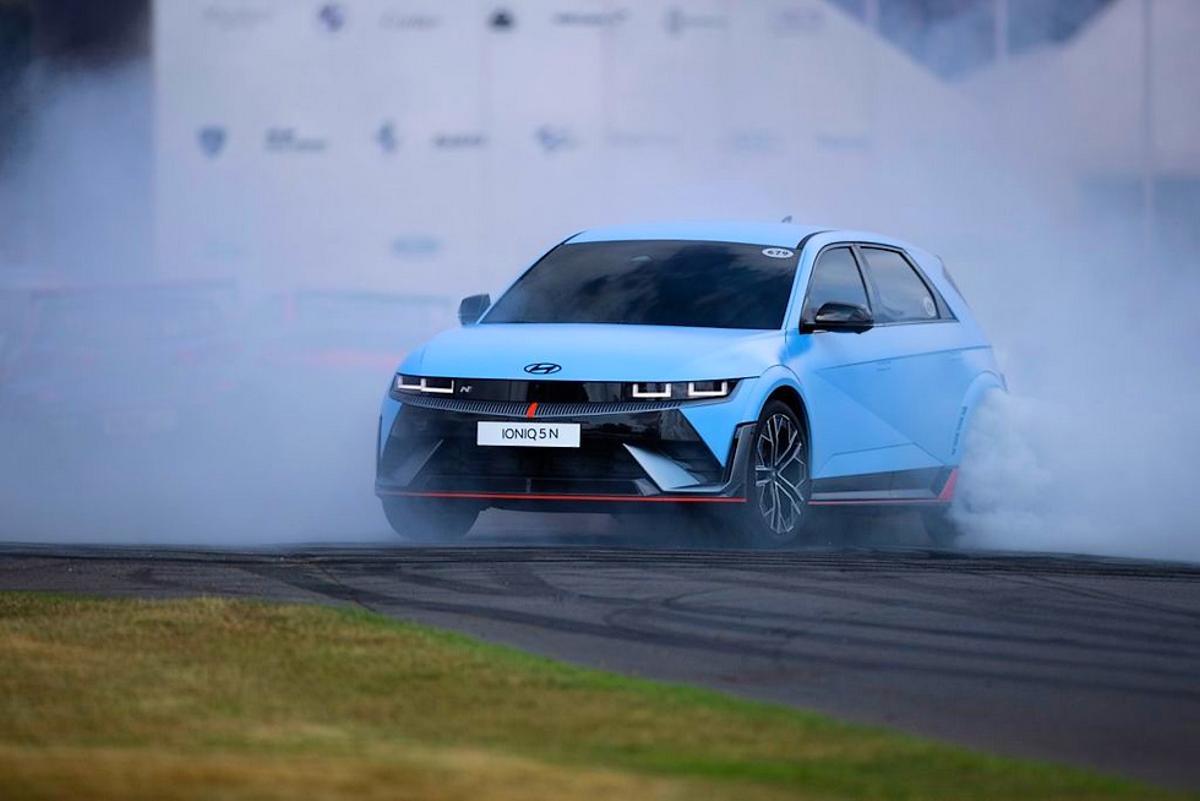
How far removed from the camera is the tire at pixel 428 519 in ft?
40.2

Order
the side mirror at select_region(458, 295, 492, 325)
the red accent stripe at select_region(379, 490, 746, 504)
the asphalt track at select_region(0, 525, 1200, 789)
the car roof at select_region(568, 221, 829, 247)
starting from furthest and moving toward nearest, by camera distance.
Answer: the car roof at select_region(568, 221, 829, 247) → the side mirror at select_region(458, 295, 492, 325) → the red accent stripe at select_region(379, 490, 746, 504) → the asphalt track at select_region(0, 525, 1200, 789)

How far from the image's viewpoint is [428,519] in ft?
40.5

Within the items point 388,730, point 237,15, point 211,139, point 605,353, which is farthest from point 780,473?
point 237,15

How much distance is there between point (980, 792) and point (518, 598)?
3679 mm

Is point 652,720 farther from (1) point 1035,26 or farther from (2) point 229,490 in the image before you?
(1) point 1035,26

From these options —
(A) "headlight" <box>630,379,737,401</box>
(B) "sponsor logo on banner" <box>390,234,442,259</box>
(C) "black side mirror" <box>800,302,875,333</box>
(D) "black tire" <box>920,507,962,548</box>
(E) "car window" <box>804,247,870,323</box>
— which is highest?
(B) "sponsor logo on banner" <box>390,234,442,259</box>

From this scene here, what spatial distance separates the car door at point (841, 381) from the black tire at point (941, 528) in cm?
52

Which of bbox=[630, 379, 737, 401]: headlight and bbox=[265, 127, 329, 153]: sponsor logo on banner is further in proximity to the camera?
bbox=[265, 127, 329, 153]: sponsor logo on banner

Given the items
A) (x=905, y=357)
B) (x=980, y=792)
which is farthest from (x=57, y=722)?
(x=905, y=357)

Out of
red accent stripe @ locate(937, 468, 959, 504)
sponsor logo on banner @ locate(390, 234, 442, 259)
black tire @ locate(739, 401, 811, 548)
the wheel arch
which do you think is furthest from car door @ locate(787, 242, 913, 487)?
sponsor logo on banner @ locate(390, 234, 442, 259)

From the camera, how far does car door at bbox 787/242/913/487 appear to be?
12547mm

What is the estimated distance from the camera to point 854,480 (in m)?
12.9

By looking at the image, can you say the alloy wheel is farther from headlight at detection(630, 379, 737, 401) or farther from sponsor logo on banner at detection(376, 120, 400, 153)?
sponsor logo on banner at detection(376, 120, 400, 153)

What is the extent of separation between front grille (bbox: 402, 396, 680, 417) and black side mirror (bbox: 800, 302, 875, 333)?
1220 millimetres
